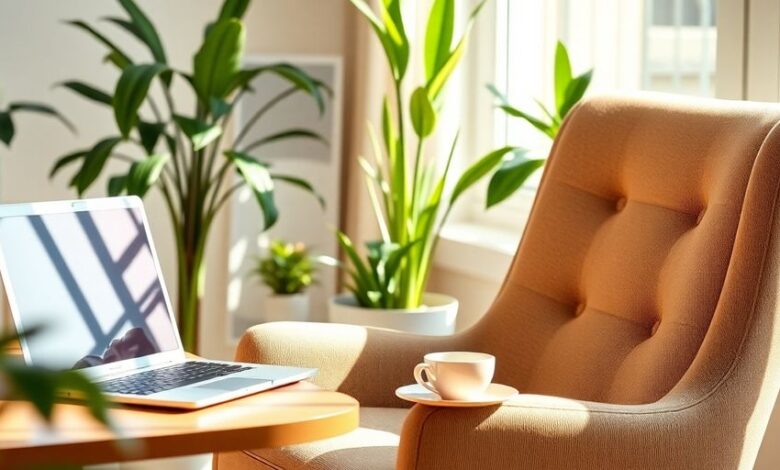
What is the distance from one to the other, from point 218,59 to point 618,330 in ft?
4.20

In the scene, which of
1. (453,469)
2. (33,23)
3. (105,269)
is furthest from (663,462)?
(33,23)

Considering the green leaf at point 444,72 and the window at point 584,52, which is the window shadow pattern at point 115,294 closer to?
the green leaf at point 444,72

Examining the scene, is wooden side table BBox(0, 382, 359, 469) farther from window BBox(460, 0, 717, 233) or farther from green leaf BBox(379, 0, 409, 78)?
window BBox(460, 0, 717, 233)

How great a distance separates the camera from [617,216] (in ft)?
6.33

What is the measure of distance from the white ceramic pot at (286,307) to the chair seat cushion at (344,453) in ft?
4.85

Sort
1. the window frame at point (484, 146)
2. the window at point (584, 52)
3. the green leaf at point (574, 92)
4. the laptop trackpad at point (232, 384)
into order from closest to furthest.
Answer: the laptop trackpad at point (232, 384) → the green leaf at point (574, 92) → the window at point (584, 52) → the window frame at point (484, 146)

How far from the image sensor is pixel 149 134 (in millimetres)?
2609

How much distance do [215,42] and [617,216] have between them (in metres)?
1.15

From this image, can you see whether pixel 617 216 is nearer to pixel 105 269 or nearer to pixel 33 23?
pixel 105 269

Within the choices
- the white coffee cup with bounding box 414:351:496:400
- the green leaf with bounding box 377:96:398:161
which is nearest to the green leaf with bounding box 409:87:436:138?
the green leaf with bounding box 377:96:398:161

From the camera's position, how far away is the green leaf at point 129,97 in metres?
2.46

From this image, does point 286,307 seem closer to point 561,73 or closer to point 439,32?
point 439,32

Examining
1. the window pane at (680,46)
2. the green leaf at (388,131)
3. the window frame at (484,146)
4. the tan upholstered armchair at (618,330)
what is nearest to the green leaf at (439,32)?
the green leaf at (388,131)

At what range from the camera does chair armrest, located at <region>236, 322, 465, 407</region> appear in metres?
1.85
